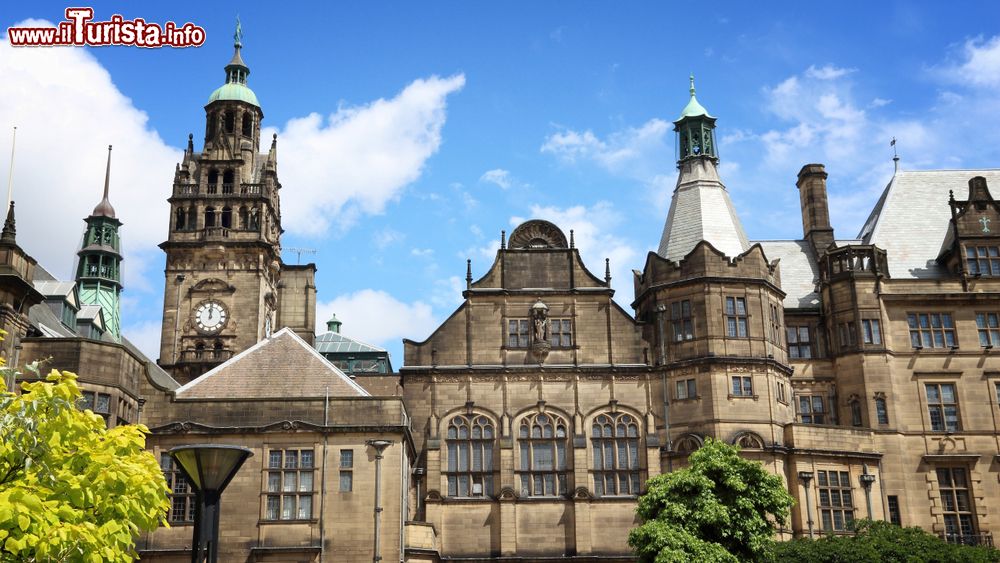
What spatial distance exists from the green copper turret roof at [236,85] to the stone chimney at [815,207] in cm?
3422

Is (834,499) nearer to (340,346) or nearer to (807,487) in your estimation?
(807,487)

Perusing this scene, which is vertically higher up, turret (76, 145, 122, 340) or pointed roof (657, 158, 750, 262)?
turret (76, 145, 122, 340)

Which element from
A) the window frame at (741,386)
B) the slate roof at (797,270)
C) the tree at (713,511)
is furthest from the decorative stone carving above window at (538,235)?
the tree at (713,511)

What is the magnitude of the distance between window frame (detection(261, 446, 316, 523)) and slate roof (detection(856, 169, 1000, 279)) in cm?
2867

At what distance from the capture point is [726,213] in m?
48.3

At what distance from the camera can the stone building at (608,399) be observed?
125 feet

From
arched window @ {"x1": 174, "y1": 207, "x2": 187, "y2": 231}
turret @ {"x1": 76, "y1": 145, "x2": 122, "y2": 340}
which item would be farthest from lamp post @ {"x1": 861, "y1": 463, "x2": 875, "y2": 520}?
turret @ {"x1": 76, "y1": 145, "x2": 122, "y2": 340}

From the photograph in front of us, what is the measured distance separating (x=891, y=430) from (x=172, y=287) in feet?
128

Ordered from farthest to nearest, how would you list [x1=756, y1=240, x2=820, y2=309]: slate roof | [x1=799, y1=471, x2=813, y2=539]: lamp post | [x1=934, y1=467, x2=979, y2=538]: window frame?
[x1=756, y1=240, x2=820, y2=309]: slate roof
[x1=934, y1=467, x2=979, y2=538]: window frame
[x1=799, y1=471, x2=813, y2=539]: lamp post

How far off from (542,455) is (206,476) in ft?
85.5

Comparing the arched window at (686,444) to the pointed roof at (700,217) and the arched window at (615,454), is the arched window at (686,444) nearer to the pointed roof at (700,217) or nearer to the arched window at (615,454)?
the arched window at (615,454)

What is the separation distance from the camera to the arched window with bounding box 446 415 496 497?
42656mm

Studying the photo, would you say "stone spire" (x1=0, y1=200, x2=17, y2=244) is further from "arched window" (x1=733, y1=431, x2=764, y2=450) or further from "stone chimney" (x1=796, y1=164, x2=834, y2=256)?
"stone chimney" (x1=796, y1=164, x2=834, y2=256)

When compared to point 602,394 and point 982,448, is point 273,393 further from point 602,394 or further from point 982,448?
point 982,448
